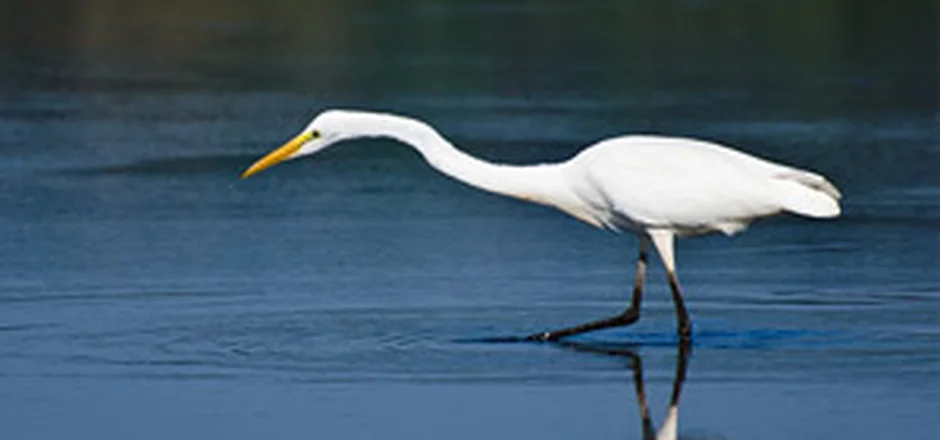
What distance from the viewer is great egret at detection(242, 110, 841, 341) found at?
1035 centimetres

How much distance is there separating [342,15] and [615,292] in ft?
65.6

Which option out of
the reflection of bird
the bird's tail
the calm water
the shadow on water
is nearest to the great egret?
the bird's tail

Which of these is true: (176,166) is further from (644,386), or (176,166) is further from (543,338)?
(644,386)

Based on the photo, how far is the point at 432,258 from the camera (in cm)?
1263

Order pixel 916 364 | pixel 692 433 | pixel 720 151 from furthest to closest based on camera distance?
pixel 720 151 < pixel 916 364 < pixel 692 433

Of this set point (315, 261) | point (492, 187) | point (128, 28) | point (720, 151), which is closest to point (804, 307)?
point (720, 151)

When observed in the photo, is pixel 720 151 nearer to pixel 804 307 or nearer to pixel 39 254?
pixel 804 307

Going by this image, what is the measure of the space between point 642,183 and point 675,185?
156 millimetres

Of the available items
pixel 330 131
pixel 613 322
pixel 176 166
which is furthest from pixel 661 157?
pixel 176 166

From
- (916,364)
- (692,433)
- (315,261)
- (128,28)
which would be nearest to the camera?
(692,433)

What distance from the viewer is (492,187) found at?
420 inches

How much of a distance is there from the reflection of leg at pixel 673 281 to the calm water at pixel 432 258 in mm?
135

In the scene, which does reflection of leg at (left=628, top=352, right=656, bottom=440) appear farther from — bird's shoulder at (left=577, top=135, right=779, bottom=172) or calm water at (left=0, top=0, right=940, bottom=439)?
bird's shoulder at (left=577, top=135, right=779, bottom=172)

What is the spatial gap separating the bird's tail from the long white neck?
103cm
